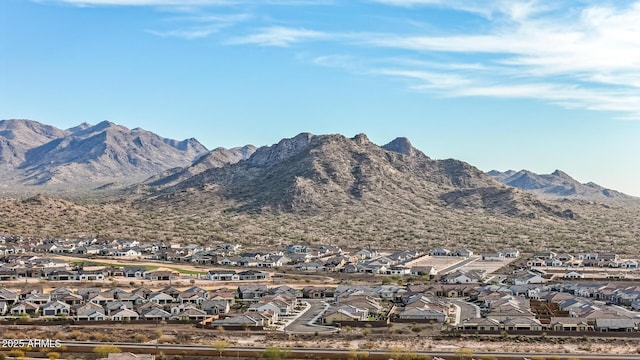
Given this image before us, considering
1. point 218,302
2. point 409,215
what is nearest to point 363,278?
point 218,302

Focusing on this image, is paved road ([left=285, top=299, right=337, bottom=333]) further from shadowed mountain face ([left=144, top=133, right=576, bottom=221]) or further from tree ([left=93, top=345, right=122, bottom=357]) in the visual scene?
shadowed mountain face ([left=144, top=133, right=576, bottom=221])

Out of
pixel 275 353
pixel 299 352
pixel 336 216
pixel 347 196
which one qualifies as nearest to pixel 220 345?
pixel 275 353

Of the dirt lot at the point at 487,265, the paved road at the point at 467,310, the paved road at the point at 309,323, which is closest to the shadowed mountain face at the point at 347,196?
the dirt lot at the point at 487,265

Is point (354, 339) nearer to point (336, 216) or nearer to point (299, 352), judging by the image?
point (299, 352)

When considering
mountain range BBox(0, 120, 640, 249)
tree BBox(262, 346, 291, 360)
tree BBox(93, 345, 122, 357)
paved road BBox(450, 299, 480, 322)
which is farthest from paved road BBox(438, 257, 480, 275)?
tree BBox(93, 345, 122, 357)

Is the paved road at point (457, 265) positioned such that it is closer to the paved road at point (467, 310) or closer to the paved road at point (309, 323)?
the paved road at point (467, 310)

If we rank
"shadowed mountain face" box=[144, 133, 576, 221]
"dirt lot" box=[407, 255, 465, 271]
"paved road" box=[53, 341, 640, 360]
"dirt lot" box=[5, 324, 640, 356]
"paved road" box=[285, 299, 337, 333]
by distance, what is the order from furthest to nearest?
"shadowed mountain face" box=[144, 133, 576, 221]
"dirt lot" box=[407, 255, 465, 271]
"paved road" box=[285, 299, 337, 333]
"dirt lot" box=[5, 324, 640, 356]
"paved road" box=[53, 341, 640, 360]
